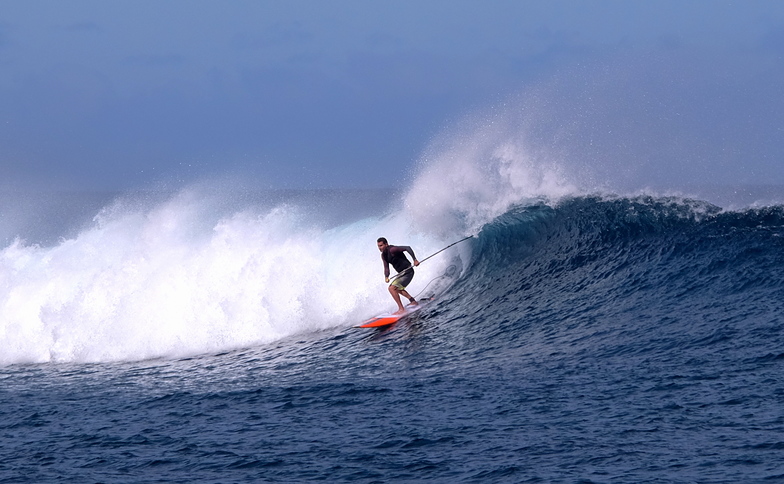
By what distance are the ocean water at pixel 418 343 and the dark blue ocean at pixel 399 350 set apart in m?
0.05

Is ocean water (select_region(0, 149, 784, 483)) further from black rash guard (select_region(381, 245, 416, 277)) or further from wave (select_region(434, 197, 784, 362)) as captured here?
black rash guard (select_region(381, 245, 416, 277))

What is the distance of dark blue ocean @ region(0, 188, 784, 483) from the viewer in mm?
8148

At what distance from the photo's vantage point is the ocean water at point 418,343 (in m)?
8.20

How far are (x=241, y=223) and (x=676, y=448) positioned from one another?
492 inches

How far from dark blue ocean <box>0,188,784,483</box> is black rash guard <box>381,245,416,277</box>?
3.73 ft

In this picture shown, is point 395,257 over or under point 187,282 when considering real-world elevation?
under

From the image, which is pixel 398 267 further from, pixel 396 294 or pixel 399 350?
pixel 399 350

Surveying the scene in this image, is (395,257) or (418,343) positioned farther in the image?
(395,257)

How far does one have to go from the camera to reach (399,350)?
12617 mm

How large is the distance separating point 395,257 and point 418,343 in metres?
2.31

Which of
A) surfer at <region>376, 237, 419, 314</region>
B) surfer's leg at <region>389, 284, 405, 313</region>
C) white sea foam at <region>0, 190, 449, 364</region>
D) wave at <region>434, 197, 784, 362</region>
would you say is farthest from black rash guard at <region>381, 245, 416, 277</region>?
white sea foam at <region>0, 190, 449, 364</region>

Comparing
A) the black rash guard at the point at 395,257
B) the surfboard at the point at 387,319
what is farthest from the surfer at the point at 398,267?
the surfboard at the point at 387,319

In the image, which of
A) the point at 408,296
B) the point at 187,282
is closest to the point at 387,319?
the point at 408,296

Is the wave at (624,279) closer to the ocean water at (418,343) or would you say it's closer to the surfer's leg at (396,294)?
the ocean water at (418,343)
